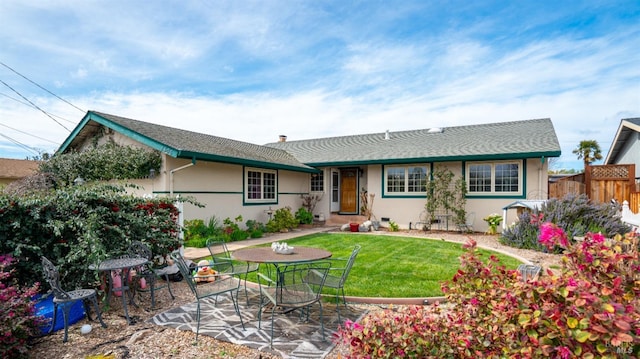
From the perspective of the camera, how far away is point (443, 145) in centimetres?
1330

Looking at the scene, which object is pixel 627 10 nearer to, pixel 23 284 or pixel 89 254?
pixel 89 254

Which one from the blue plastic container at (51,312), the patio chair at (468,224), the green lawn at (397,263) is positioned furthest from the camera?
the patio chair at (468,224)

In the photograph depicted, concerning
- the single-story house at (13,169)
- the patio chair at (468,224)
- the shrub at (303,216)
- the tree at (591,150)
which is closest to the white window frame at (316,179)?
the shrub at (303,216)

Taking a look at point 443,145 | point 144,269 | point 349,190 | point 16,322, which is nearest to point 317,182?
point 349,190

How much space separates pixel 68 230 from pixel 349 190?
1158cm

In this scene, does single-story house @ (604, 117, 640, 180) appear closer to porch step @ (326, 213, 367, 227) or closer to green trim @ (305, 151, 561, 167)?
green trim @ (305, 151, 561, 167)

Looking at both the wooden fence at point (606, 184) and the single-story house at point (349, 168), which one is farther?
the wooden fence at point (606, 184)

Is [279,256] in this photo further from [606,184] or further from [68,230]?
[606,184]

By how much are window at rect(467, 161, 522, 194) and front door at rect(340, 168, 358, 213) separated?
4.84 m

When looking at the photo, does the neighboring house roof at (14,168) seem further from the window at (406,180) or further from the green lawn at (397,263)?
the window at (406,180)

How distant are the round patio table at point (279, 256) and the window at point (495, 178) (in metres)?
9.33

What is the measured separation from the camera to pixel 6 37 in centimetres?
1177

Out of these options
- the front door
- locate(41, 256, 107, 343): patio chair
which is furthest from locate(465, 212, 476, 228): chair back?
locate(41, 256, 107, 343): patio chair

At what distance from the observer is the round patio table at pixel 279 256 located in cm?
400
